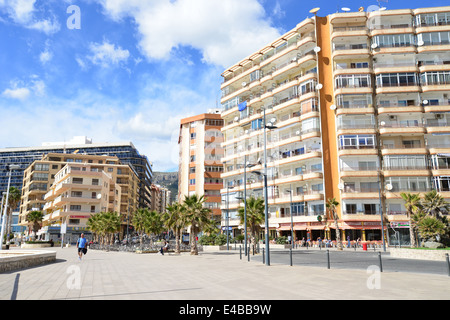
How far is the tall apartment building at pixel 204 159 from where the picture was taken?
257 ft

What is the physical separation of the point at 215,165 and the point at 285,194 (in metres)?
26.7

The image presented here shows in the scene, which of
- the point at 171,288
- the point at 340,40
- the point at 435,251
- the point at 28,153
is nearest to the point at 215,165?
the point at 340,40

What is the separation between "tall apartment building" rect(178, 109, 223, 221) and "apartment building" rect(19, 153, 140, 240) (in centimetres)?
1957

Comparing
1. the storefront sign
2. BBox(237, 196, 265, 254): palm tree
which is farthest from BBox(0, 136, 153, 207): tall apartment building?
BBox(237, 196, 265, 254): palm tree

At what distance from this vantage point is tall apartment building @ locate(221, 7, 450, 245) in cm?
4806

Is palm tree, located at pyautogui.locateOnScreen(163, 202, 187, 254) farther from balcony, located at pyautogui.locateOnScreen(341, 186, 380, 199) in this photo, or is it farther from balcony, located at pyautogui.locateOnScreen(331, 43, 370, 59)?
balcony, located at pyautogui.locateOnScreen(331, 43, 370, 59)

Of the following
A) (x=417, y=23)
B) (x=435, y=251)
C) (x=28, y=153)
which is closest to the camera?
(x=435, y=251)

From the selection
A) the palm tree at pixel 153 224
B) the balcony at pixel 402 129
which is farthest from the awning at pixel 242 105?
the palm tree at pixel 153 224

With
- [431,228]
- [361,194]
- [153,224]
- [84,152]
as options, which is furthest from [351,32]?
[84,152]

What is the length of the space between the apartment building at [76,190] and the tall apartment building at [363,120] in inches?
1548

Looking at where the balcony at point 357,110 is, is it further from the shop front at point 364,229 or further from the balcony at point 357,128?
the shop front at point 364,229

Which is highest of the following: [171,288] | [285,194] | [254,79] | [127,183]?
[254,79]

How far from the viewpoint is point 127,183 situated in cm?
10650
